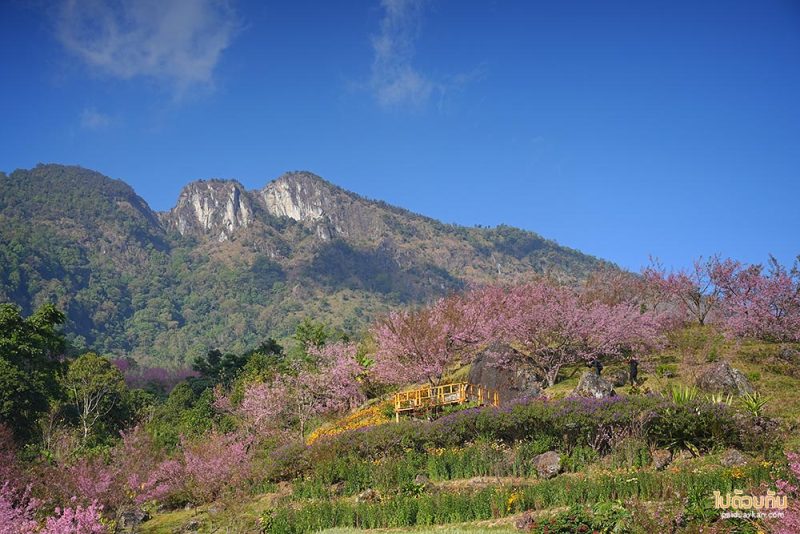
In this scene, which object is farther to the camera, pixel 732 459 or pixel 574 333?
pixel 574 333

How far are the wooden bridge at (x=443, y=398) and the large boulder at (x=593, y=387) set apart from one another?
335cm

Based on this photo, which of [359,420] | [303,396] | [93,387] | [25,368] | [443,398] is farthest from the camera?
[93,387]

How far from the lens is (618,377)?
21.4m

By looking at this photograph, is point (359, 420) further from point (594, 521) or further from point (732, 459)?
point (594, 521)

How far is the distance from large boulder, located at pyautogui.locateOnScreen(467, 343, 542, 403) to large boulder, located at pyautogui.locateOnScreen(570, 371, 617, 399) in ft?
11.1

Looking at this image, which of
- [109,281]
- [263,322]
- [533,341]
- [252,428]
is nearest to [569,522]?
[533,341]

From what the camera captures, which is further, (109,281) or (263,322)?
(109,281)

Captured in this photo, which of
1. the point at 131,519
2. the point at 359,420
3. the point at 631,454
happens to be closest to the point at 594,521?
the point at 631,454

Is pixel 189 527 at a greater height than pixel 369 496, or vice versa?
pixel 369 496

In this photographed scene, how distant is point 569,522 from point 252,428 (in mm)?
19126

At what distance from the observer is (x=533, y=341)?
79.4 feet

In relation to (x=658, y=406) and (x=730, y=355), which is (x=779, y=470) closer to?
(x=658, y=406)

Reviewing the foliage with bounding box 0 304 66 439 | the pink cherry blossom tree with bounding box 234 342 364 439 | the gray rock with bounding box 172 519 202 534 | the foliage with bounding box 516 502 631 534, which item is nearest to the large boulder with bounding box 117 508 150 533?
the gray rock with bounding box 172 519 202 534

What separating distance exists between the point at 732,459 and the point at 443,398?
34.8 ft
